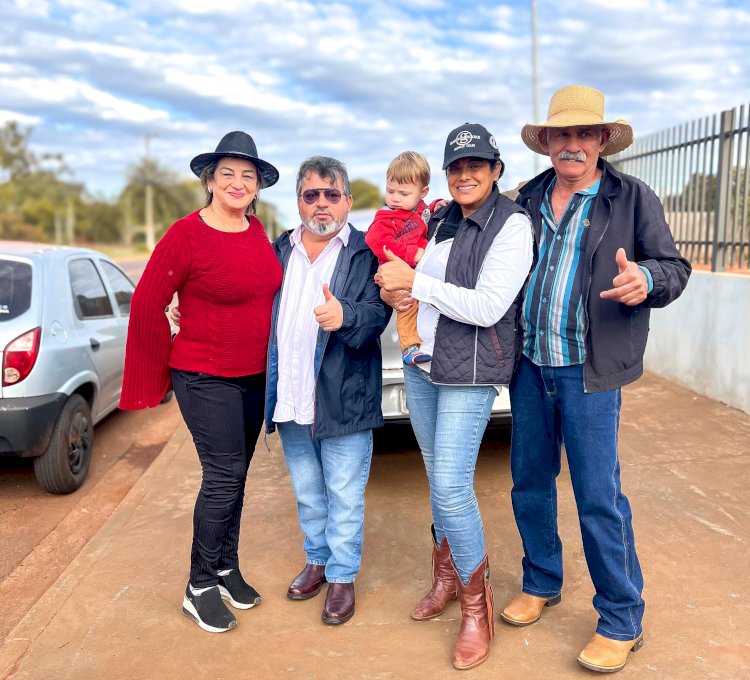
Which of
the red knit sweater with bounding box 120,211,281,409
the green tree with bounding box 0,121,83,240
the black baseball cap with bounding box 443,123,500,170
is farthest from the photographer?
the green tree with bounding box 0,121,83,240

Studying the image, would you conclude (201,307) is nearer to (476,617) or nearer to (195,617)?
(195,617)

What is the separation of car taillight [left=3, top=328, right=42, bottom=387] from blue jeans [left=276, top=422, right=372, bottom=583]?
2.03 meters

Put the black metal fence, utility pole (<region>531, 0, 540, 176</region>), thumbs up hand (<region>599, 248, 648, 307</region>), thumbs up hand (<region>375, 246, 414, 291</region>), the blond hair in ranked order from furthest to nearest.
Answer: utility pole (<region>531, 0, 540, 176</region>)
the black metal fence
the blond hair
thumbs up hand (<region>375, 246, 414, 291</region>)
thumbs up hand (<region>599, 248, 648, 307</region>)

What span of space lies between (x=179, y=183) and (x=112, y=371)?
75895mm

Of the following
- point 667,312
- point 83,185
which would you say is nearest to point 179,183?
point 83,185

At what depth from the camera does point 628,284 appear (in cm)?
223

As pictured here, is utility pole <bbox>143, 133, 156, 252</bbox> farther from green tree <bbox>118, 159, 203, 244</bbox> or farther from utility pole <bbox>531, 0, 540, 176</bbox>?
utility pole <bbox>531, 0, 540, 176</bbox>

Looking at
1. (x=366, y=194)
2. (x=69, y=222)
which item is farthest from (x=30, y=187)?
(x=366, y=194)

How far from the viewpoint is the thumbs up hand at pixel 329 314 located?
8.77 ft

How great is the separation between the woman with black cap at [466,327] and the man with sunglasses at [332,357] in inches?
11.5

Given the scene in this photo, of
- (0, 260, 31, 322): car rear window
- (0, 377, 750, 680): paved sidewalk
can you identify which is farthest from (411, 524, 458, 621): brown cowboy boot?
(0, 260, 31, 322): car rear window

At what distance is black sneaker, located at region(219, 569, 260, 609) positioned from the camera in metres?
3.04

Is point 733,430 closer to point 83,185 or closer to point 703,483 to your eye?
point 703,483

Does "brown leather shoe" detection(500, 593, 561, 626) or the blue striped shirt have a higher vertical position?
the blue striped shirt
